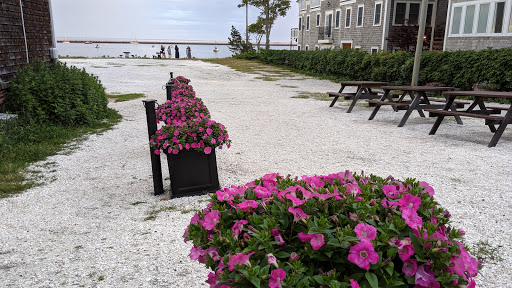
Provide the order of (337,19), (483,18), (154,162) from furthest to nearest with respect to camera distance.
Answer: (337,19), (483,18), (154,162)

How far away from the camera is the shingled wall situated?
761cm

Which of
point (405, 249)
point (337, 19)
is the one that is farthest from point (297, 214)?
point (337, 19)

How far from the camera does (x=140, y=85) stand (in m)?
17.1

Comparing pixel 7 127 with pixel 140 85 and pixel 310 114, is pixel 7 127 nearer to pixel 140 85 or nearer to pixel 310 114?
pixel 310 114

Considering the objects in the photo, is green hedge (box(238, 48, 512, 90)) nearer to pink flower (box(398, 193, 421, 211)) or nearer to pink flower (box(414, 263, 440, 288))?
pink flower (box(398, 193, 421, 211))

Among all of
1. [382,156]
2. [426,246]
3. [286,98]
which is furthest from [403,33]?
[426,246]

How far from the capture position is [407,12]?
81.0 feet

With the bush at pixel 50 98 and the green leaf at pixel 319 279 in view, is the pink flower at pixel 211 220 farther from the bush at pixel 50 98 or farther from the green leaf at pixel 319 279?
the bush at pixel 50 98

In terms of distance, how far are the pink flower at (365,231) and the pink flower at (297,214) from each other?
0.19 meters

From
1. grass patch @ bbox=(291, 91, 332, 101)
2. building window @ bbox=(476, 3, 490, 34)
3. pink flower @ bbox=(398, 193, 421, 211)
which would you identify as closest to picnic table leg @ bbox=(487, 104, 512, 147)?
pink flower @ bbox=(398, 193, 421, 211)

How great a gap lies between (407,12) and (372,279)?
26838 mm

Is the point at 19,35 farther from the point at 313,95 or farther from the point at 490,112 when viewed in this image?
the point at 490,112

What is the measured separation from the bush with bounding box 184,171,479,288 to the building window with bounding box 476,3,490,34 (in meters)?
17.8

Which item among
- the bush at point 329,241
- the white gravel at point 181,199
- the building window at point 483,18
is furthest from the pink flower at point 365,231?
the building window at point 483,18
